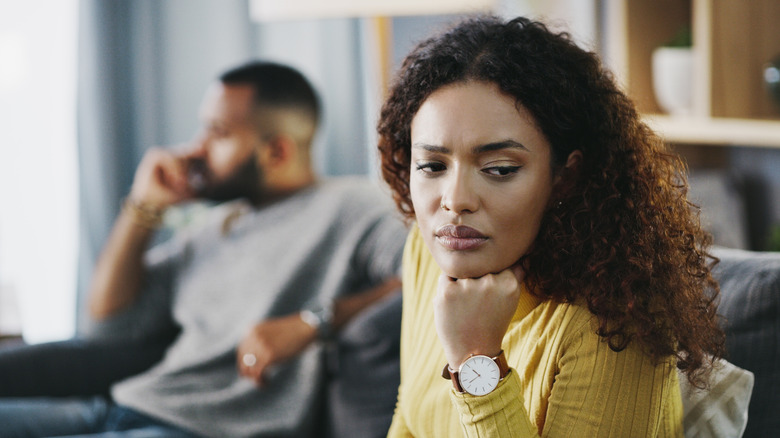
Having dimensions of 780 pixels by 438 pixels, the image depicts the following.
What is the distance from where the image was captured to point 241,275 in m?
2.01

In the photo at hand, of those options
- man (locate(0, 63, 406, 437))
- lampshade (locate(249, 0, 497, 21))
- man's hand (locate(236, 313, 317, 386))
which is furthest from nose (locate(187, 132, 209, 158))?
man's hand (locate(236, 313, 317, 386))

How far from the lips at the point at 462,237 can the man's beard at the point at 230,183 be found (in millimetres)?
1291

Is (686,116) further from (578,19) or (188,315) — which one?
(188,315)

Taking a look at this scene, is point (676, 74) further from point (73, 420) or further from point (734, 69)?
point (73, 420)

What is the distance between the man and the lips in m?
0.98

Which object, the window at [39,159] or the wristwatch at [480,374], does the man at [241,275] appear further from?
the wristwatch at [480,374]

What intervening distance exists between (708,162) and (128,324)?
159 centimetres

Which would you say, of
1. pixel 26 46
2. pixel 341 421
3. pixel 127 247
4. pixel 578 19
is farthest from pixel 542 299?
pixel 26 46

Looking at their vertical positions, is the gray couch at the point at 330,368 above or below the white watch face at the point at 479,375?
below

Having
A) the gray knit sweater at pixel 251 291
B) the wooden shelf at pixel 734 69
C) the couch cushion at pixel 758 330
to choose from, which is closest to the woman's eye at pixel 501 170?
the couch cushion at pixel 758 330

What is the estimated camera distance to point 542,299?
2.93ft

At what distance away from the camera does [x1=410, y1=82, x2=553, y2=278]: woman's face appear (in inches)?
31.9

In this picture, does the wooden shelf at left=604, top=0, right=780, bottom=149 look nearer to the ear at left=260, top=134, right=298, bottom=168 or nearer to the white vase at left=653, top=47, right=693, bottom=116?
the white vase at left=653, top=47, right=693, bottom=116

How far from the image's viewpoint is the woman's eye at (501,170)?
0.82 m
